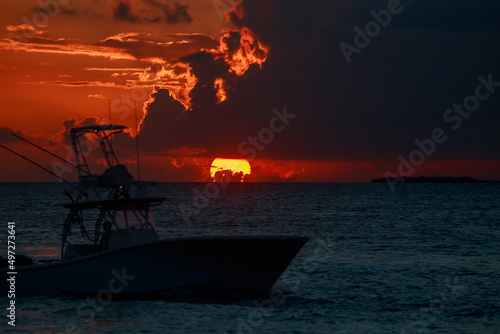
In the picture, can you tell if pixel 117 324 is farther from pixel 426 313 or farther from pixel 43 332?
pixel 426 313

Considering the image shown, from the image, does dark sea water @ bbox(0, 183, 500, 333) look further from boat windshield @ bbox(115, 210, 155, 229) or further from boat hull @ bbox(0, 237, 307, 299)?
boat windshield @ bbox(115, 210, 155, 229)

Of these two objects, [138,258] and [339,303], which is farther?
[339,303]

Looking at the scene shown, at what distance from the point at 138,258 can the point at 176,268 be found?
54.1 inches

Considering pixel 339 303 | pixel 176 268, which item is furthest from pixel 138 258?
pixel 339 303

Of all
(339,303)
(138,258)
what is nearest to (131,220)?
(138,258)

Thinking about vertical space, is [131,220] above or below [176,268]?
above

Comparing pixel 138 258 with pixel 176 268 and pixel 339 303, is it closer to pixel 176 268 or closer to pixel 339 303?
pixel 176 268

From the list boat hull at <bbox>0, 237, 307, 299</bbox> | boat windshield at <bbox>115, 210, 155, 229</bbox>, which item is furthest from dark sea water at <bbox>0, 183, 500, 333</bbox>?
boat windshield at <bbox>115, 210, 155, 229</bbox>

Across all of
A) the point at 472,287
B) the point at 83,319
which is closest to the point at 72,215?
the point at 83,319

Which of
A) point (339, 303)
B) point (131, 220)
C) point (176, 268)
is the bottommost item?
point (339, 303)

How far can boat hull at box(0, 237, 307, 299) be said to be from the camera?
20.8 m

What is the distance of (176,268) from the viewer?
21.3 m

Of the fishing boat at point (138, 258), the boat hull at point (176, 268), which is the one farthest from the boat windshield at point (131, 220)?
the boat hull at point (176, 268)

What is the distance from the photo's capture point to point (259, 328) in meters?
18.8
